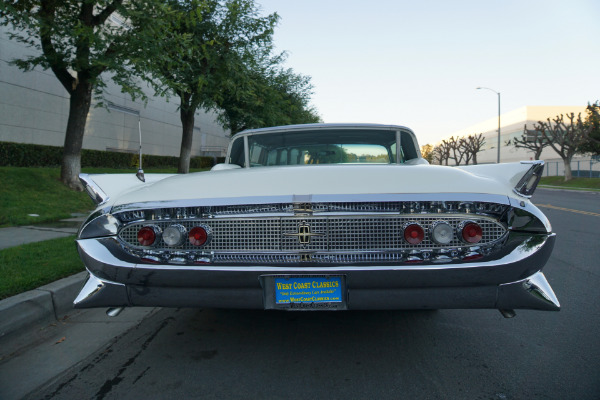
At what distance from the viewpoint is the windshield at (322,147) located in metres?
3.77

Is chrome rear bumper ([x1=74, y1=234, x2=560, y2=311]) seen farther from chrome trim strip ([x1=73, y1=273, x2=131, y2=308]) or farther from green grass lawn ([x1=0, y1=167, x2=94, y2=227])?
green grass lawn ([x1=0, y1=167, x2=94, y2=227])

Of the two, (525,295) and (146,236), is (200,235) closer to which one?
(146,236)

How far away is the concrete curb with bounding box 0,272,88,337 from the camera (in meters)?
3.23

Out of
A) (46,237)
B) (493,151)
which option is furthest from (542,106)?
(46,237)

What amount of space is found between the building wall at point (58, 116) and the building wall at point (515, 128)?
46997 mm

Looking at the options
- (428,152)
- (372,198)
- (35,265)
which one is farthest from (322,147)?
(428,152)

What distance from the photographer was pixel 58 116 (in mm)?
18844

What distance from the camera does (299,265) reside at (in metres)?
2.41

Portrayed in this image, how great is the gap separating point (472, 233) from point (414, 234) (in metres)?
0.30

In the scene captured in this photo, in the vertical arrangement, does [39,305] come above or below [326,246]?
below

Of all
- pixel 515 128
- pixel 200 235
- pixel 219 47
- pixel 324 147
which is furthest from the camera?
pixel 515 128

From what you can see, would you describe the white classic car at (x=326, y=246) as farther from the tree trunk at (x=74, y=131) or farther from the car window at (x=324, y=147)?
the tree trunk at (x=74, y=131)

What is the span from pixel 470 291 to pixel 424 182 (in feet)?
2.07

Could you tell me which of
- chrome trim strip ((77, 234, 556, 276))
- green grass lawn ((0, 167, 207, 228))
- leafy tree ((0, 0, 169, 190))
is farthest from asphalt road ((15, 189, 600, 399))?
leafy tree ((0, 0, 169, 190))
